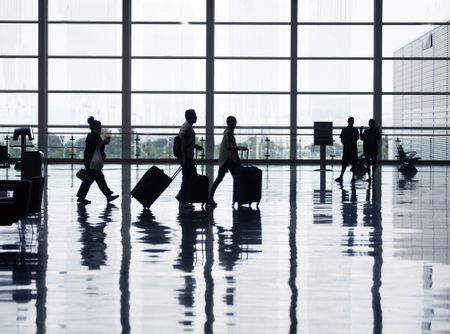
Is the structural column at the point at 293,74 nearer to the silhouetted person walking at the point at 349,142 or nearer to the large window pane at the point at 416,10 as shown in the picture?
the large window pane at the point at 416,10

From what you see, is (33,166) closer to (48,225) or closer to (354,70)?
(48,225)

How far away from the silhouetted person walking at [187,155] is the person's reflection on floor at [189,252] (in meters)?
0.48

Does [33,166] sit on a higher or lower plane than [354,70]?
lower

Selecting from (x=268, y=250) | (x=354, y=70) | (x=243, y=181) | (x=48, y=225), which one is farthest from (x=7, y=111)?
(x=268, y=250)

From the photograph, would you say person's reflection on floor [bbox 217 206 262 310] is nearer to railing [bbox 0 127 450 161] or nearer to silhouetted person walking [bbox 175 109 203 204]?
silhouetted person walking [bbox 175 109 203 204]

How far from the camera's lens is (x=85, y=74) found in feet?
133

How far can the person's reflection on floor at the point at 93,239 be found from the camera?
9.61 metres

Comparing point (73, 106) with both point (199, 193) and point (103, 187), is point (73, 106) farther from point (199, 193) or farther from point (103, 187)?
point (199, 193)

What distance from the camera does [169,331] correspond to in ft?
20.5

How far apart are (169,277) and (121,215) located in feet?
21.9

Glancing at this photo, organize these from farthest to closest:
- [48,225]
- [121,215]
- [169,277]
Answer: [121,215] < [48,225] < [169,277]

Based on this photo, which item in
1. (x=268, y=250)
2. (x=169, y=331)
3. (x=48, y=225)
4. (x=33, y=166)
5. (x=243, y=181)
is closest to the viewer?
(x=169, y=331)

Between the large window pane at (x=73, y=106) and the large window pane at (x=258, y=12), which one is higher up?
the large window pane at (x=258, y=12)

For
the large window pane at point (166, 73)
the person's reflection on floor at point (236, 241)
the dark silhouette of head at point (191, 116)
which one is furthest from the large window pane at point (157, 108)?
the person's reflection on floor at point (236, 241)
